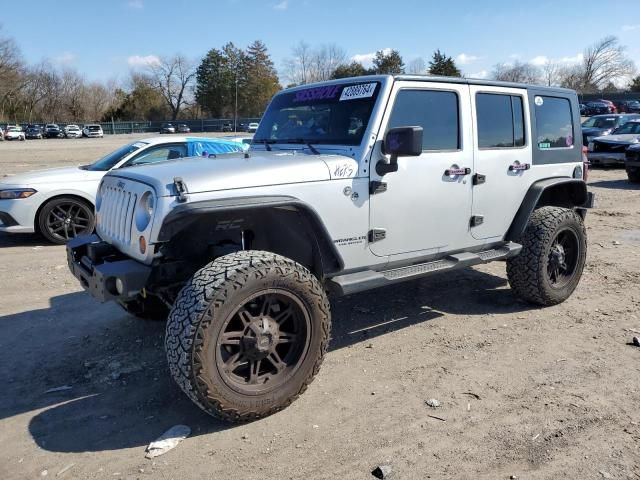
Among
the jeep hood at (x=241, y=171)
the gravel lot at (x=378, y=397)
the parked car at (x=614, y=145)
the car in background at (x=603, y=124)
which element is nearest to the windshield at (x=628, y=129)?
the parked car at (x=614, y=145)

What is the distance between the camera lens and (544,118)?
5039mm

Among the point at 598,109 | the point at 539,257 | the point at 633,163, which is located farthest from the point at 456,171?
the point at 598,109

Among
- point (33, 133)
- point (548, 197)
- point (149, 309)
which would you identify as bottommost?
point (149, 309)

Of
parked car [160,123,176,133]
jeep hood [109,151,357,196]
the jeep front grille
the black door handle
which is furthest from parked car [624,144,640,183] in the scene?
parked car [160,123,176,133]

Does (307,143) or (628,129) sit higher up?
(628,129)

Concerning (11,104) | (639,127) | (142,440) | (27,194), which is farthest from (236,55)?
(142,440)

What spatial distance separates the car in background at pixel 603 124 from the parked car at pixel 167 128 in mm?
52204

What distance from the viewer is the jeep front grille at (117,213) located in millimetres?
3387

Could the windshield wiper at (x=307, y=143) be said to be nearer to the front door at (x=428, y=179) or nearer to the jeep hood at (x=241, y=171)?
the jeep hood at (x=241, y=171)

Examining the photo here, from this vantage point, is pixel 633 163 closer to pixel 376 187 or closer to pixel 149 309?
pixel 376 187

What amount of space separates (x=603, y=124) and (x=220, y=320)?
20.5 metres

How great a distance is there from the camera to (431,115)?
4148 mm

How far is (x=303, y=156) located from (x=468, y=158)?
146 cm

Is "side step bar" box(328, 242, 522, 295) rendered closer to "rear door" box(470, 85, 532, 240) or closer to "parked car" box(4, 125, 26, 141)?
"rear door" box(470, 85, 532, 240)
